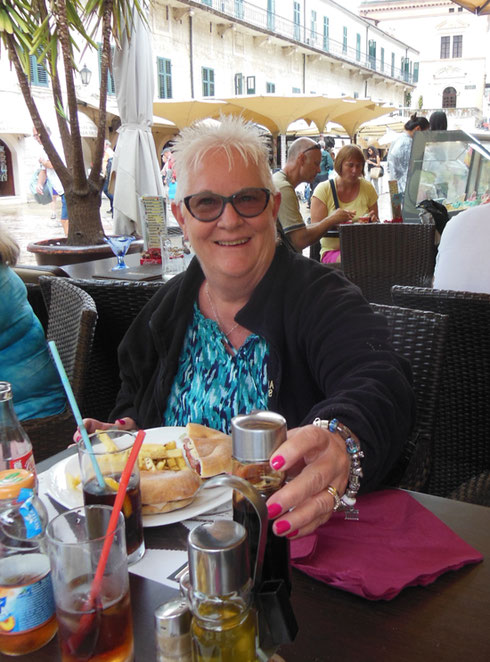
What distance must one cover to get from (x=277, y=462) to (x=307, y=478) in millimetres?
187

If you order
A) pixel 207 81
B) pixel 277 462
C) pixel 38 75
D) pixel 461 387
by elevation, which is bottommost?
pixel 461 387

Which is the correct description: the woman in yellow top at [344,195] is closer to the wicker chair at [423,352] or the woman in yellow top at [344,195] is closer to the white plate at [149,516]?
the wicker chair at [423,352]

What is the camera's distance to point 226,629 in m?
0.58

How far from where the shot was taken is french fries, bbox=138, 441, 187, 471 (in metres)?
1.13

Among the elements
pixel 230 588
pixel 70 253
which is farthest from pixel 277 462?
pixel 70 253

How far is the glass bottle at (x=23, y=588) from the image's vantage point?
0.75 metres

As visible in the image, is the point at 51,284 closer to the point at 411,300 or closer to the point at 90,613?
the point at 411,300

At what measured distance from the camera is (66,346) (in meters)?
2.16

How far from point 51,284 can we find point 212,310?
1040mm

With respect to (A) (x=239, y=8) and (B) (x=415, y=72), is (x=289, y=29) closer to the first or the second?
(A) (x=239, y=8)

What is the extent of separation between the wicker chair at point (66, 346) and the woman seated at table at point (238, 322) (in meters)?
0.29

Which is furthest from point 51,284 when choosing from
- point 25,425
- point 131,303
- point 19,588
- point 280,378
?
point 19,588

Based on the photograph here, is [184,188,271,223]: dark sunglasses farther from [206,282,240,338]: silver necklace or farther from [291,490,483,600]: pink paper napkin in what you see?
[291,490,483,600]: pink paper napkin

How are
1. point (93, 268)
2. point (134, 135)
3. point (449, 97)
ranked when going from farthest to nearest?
point (449, 97), point (134, 135), point (93, 268)
